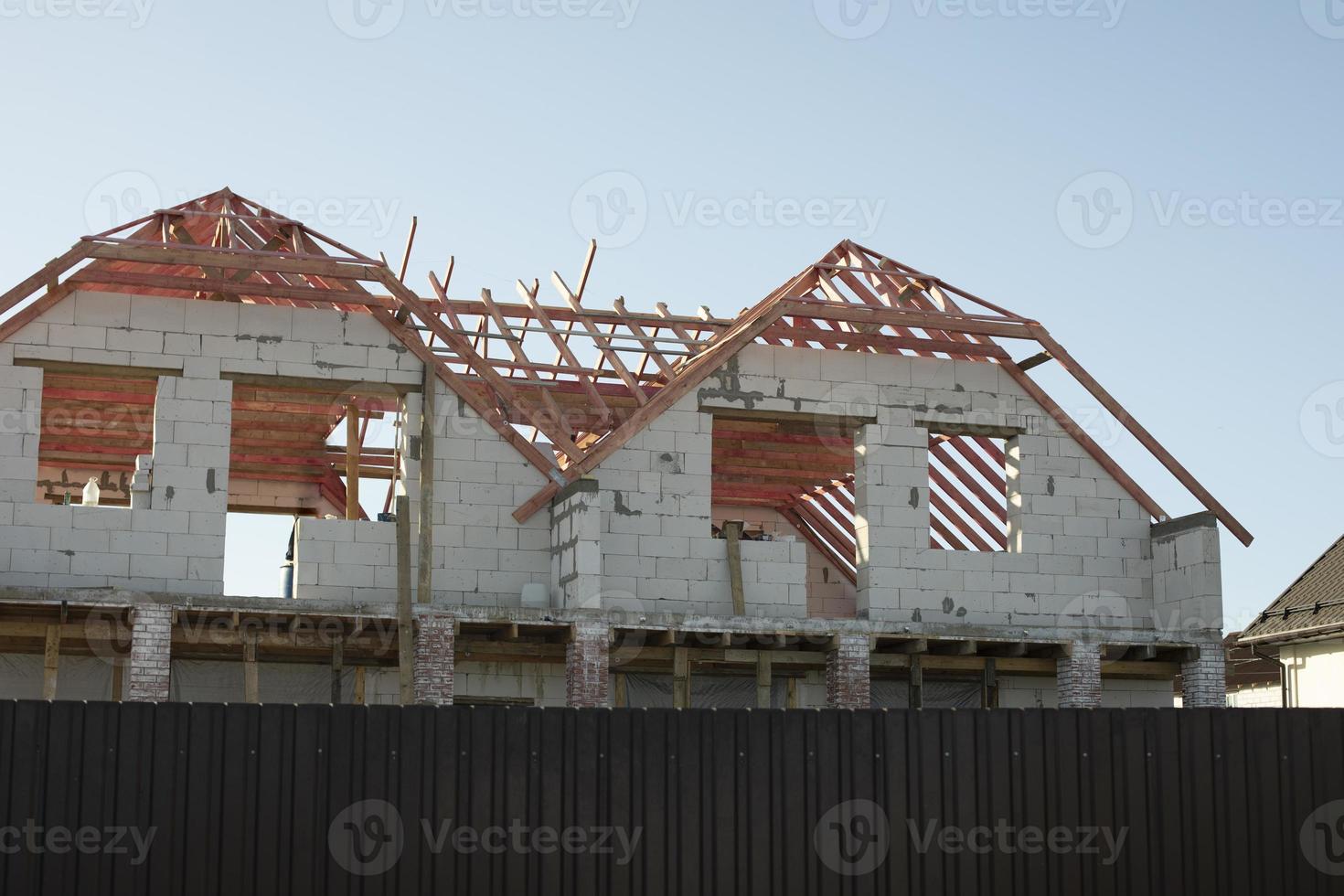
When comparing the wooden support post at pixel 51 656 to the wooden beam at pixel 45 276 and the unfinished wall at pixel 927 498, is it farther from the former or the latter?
the unfinished wall at pixel 927 498

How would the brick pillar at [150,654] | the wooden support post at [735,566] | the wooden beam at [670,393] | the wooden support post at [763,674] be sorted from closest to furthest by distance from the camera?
the brick pillar at [150,654]
the wooden beam at [670,393]
the wooden support post at [735,566]
the wooden support post at [763,674]

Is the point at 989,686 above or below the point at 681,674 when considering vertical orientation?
below

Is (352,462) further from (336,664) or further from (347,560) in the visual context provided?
(336,664)

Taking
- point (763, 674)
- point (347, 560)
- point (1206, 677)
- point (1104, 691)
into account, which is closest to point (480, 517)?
point (347, 560)

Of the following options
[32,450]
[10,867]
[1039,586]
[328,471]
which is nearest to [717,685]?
[1039,586]

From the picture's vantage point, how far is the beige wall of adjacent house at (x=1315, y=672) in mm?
30703

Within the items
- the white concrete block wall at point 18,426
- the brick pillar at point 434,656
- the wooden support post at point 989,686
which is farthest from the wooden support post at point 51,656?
the wooden support post at point 989,686

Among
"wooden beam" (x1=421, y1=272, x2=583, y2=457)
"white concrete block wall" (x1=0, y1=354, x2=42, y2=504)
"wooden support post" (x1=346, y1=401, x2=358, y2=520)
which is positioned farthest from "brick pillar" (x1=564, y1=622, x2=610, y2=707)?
"white concrete block wall" (x1=0, y1=354, x2=42, y2=504)

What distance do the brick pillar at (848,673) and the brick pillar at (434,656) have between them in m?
5.13

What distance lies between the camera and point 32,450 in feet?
68.4

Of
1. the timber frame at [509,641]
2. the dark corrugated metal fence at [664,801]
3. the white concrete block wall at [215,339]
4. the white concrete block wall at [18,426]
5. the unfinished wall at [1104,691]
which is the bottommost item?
the dark corrugated metal fence at [664,801]

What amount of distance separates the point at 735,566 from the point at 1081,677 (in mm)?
5087

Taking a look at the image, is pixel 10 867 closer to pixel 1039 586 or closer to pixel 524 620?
pixel 524 620

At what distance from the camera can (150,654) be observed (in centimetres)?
2006
